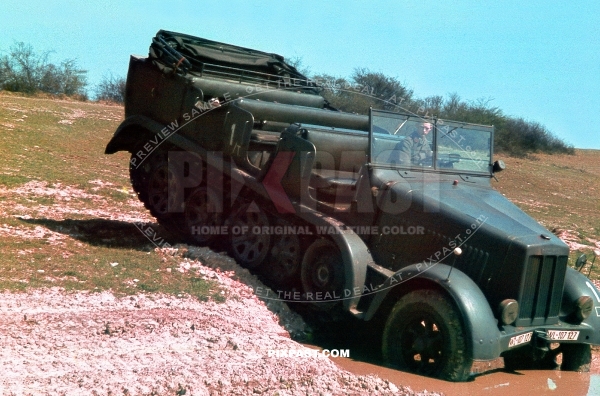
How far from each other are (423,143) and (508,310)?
212 centimetres

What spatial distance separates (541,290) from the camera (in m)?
6.32

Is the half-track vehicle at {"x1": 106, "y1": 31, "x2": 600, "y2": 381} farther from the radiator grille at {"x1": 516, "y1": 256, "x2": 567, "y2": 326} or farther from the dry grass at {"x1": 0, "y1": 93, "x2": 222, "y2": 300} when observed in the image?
the dry grass at {"x1": 0, "y1": 93, "x2": 222, "y2": 300}

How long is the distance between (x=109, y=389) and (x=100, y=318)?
5.17 feet

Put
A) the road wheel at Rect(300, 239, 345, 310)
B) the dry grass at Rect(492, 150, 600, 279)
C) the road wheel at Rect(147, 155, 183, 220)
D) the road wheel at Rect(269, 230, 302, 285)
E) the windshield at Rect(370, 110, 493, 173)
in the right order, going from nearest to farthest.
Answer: the road wheel at Rect(300, 239, 345, 310), the windshield at Rect(370, 110, 493, 173), the road wheel at Rect(269, 230, 302, 285), the road wheel at Rect(147, 155, 183, 220), the dry grass at Rect(492, 150, 600, 279)

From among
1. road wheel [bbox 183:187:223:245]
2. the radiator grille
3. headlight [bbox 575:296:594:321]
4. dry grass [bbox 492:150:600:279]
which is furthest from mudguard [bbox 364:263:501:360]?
dry grass [bbox 492:150:600:279]

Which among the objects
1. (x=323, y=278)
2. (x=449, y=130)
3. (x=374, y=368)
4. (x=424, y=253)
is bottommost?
(x=374, y=368)

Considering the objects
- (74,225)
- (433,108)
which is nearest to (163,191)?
(74,225)

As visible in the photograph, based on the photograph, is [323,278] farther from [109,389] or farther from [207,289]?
[109,389]

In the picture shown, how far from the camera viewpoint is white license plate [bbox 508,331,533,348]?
602cm

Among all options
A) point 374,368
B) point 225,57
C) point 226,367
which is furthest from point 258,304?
point 225,57

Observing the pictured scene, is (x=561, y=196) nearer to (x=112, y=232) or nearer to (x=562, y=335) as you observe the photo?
(x=112, y=232)

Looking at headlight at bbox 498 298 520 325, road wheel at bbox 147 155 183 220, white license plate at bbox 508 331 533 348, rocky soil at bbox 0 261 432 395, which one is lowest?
rocky soil at bbox 0 261 432 395

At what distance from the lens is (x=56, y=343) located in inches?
A: 213

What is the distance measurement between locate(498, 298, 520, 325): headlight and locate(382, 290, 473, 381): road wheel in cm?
42
